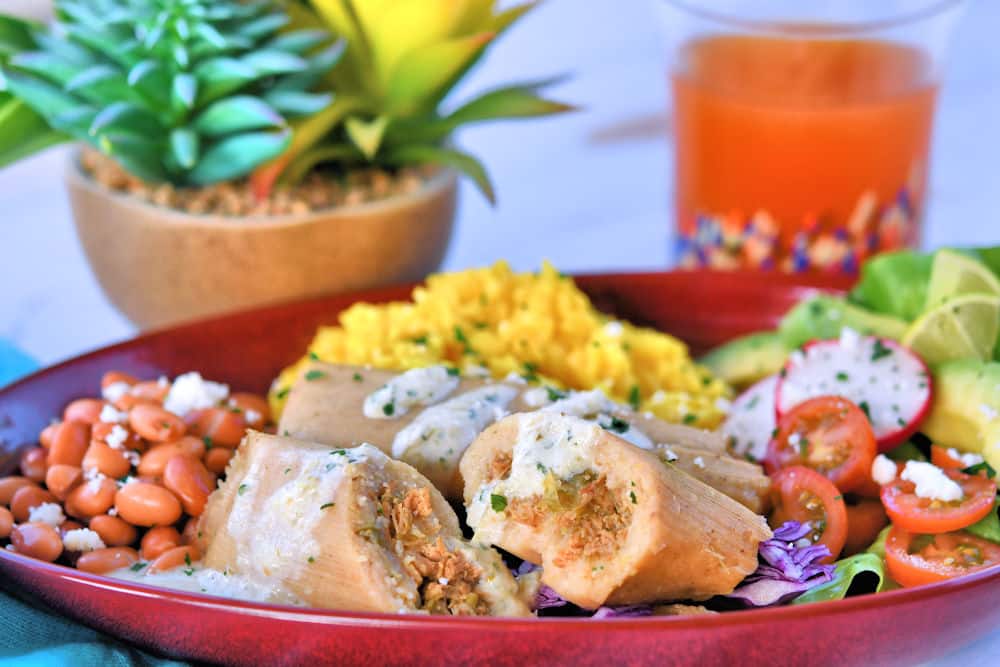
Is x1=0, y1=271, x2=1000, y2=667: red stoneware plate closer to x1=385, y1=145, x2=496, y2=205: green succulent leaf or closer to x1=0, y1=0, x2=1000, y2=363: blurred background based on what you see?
x1=385, y1=145, x2=496, y2=205: green succulent leaf

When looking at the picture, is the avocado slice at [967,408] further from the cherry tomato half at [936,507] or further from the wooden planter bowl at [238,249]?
the wooden planter bowl at [238,249]

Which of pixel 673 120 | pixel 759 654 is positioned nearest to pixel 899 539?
pixel 759 654

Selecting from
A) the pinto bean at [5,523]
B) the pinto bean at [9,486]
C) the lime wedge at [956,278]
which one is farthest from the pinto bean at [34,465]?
the lime wedge at [956,278]

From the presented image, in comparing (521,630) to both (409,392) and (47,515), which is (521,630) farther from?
(47,515)

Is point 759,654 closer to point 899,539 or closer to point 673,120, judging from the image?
point 899,539

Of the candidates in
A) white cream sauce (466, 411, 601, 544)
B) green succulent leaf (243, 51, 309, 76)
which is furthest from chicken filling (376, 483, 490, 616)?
green succulent leaf (243, 51, 309, 76)

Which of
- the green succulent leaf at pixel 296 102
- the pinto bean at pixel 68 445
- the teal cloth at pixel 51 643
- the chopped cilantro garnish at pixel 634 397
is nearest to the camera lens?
the teal cloth at pixel 51 643
